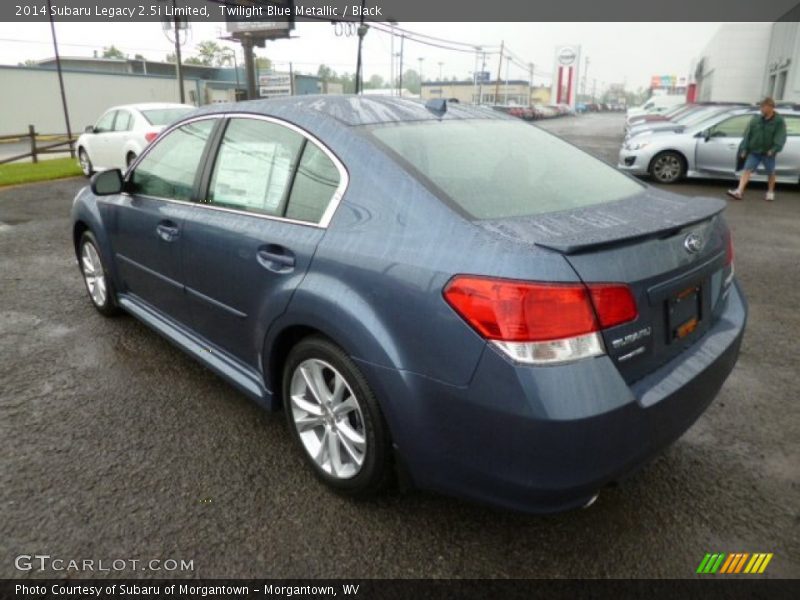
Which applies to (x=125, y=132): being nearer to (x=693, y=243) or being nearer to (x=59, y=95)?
(x=693, y=243)

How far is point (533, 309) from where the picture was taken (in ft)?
5.87

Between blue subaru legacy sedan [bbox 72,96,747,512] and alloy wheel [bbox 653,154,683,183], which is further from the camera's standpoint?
alloy wheel [bbox 653,154,683,183]

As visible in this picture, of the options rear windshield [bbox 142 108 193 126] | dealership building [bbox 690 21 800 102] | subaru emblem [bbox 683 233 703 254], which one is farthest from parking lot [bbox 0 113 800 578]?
dealership building [bbox 690 21 800 102]

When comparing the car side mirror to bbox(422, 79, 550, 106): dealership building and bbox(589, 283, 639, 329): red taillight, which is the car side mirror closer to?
bbox(589, 283, 639, 329): red taillight

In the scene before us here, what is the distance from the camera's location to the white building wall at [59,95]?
36.8 m

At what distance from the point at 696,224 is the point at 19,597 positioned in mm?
2753

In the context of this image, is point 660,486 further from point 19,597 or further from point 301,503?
point 19,597

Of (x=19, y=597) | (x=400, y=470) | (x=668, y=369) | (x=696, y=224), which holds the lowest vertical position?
(x=19, y=597)

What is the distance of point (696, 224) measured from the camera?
87.9 inches

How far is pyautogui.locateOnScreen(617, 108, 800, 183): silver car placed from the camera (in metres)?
10.8

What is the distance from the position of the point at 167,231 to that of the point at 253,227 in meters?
0.86

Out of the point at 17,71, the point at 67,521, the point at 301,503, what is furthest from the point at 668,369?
the point at 17,71

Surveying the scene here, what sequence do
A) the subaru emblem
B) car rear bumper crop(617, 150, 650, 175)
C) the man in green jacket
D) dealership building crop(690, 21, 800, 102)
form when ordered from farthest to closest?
dealership building crop(690, 21, 800, 102), car rear bumper crop(617, 150, 650, 175), the man in green jacket, the subaru emblem

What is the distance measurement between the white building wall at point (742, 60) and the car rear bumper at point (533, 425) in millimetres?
46330
